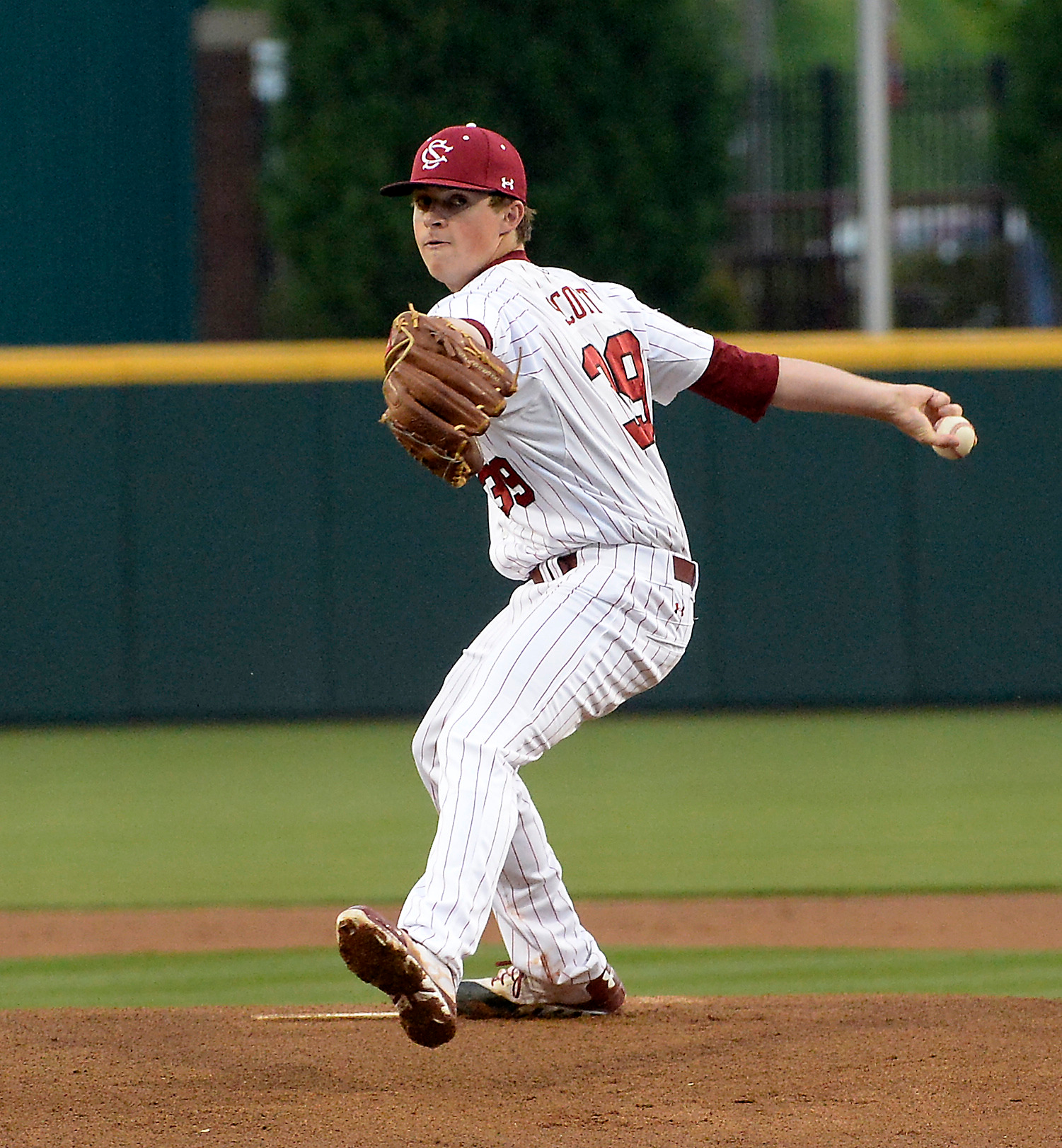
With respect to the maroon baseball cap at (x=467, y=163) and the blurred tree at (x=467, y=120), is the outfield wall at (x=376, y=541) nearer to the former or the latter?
the blurred tree at (x=467, y=120)

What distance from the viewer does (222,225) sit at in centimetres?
1580

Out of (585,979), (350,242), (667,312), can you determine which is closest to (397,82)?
(350,242)

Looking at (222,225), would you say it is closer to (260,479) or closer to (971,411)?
(260,479)

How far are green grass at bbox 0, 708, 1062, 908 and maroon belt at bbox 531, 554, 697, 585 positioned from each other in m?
A: 2.22

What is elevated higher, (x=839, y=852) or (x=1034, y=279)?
(x=1034, y=279)

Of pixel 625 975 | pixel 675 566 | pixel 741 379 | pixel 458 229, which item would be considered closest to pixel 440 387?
pixel 458 229

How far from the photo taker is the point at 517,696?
3201mm

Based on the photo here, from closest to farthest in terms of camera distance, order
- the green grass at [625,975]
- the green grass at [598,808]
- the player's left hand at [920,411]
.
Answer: the player's left hand at [920,411] → the green grass at [625,975] → the green grass at [598,808]

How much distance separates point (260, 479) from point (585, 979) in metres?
5.91

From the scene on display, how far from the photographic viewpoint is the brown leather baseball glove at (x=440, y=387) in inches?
120

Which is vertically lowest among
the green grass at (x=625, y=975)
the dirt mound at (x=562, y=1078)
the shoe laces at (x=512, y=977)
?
the green grass at (x=625, y=975)

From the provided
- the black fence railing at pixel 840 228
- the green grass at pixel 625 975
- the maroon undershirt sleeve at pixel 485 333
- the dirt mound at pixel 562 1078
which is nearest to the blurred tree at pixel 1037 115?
the black fence railing at pixel 840 228

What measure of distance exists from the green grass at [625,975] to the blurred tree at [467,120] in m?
8.79

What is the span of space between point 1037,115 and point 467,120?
4568 millimetres
